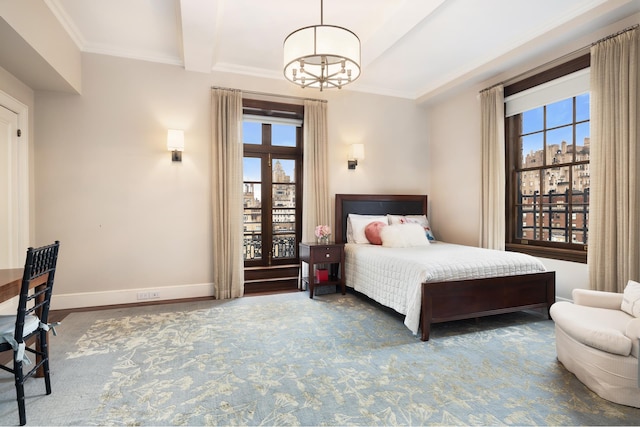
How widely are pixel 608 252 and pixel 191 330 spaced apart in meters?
3.94

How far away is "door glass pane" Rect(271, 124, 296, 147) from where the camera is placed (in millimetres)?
4852

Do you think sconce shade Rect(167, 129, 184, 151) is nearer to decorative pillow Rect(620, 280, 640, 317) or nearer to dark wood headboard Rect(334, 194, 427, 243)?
dark wood headboard Rect(334, 194, 427, 243)

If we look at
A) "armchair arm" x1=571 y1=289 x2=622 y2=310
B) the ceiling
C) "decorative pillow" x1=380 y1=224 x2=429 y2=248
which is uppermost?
the ceiling

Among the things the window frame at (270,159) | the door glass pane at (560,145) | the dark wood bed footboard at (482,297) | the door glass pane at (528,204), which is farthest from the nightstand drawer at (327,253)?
the door glass pane at (560,145)

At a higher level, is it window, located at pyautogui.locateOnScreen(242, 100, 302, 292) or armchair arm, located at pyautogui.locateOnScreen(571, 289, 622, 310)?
window, located at pyautogui.locateOnScreen(242, 100, 302, 292)

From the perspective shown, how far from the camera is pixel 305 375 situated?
85.7 inches

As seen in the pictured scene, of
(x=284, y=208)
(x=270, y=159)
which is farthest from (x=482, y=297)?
(x=270, y=159)

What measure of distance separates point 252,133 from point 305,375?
356cm

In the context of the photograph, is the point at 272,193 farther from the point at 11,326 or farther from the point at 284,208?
the point at 11,326

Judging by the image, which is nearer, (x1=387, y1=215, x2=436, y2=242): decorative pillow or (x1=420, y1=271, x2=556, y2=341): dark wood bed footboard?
(x1=420, y1=271, x2=556, y2=341): dark wood bed footboard

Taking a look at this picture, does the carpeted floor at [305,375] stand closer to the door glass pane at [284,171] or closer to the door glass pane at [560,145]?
the door glass pane at [560,145]

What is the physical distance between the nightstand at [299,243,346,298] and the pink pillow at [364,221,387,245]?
41 cm

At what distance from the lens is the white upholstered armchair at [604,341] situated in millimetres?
1834

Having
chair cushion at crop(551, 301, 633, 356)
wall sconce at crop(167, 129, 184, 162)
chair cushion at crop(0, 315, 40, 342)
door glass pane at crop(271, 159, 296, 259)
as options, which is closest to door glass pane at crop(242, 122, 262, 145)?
door glass pane at crop(271, 159, 296, 259)
